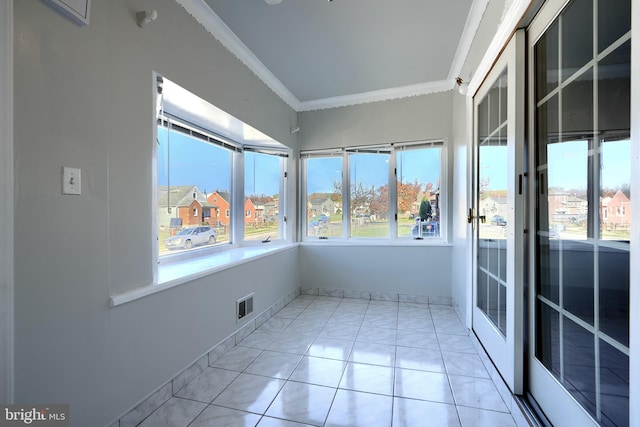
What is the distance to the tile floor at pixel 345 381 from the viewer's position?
1.52 m

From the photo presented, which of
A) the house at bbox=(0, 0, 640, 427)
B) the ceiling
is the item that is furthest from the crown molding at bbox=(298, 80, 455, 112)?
the house at bbox=(0, 0, 640, 427)

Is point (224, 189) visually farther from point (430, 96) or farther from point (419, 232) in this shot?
point (430, 96)

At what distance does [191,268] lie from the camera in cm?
208

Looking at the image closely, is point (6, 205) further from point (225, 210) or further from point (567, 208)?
point (567, 208)

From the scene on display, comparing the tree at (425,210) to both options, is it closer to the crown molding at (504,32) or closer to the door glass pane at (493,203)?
the door glass pane at (493,203)

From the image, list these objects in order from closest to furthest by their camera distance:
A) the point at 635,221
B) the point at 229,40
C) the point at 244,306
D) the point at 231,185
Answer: the point at 635,221 → the point at 229,40 → the point at 244,306 → the point at 231,185

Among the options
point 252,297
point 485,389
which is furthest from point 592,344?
point 252,297

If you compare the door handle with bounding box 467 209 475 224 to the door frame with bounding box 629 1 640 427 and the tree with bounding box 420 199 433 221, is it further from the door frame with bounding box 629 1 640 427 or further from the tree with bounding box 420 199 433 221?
the door frame with bounding box 629 1 640 427

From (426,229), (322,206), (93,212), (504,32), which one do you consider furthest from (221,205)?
(504,32)

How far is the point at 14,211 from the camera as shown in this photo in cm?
102

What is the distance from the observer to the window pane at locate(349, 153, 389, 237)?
3600mm

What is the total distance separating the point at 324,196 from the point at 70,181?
285 centimetres

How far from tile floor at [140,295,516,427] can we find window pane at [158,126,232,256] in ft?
3.51

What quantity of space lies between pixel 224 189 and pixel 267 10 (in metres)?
1.72
